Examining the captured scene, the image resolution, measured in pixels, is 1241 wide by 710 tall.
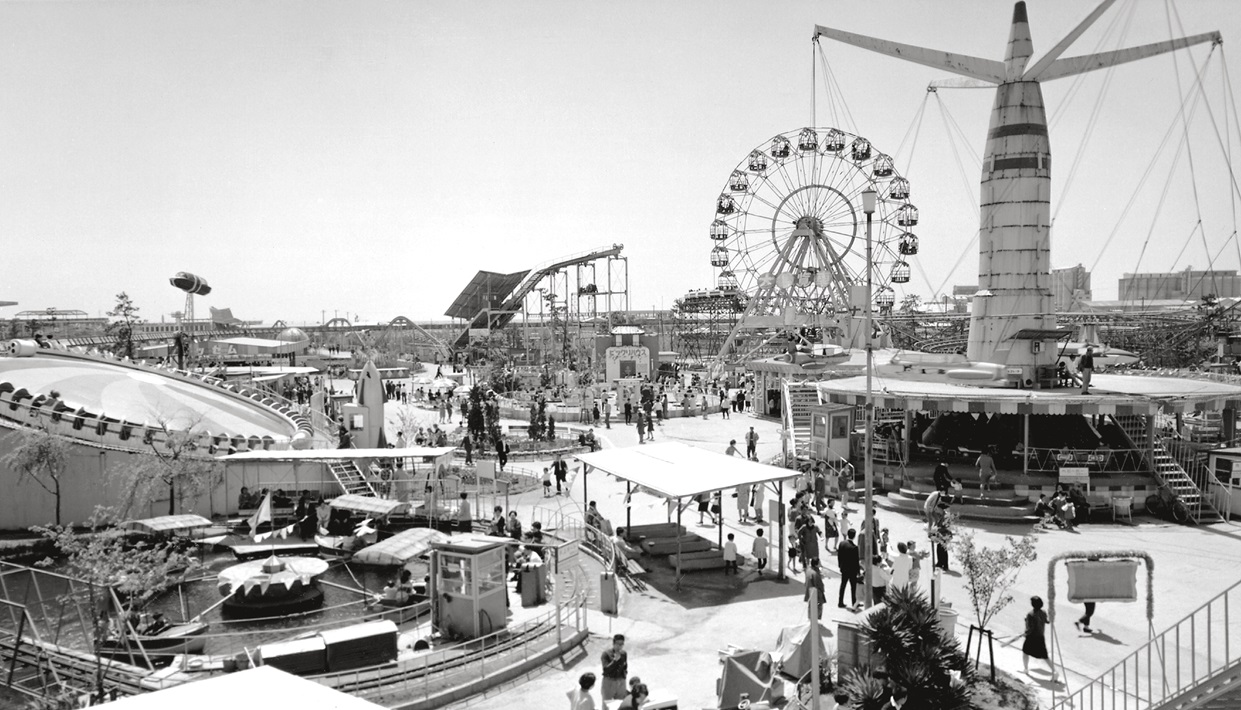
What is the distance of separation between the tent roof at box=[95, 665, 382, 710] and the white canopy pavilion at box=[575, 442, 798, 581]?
822 centimetres

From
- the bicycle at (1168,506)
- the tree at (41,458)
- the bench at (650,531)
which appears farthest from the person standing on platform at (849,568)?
the tree at (41,458)

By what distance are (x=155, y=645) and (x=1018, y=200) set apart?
25.3m

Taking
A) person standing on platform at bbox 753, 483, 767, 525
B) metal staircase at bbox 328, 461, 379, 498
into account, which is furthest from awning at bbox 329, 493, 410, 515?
person standing on platform at bbox 753, 483, 767, 525

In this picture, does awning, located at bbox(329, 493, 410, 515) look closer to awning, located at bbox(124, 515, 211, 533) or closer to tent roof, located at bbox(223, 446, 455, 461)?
tent roof, located at bbox(223, 446, 455, 461)

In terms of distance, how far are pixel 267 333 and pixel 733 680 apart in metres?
91.4

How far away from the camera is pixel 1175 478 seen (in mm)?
20750

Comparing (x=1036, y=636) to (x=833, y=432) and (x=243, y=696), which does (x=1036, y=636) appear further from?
(x=833, y=432)

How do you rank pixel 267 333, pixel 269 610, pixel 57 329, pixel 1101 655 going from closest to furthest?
pixel 1101 655, pixel 269 610, pixel 57 329, pixel 267 333

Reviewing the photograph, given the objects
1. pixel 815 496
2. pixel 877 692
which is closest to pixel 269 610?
pixel 877 692

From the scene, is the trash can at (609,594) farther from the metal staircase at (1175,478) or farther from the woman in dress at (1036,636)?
the metal staircase at (1175,478)

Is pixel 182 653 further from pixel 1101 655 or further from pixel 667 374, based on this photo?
pixel 667 374

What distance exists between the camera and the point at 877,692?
24.8 ft

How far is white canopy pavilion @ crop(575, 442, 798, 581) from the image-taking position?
14.4 metres

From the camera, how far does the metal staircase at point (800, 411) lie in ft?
87.5
